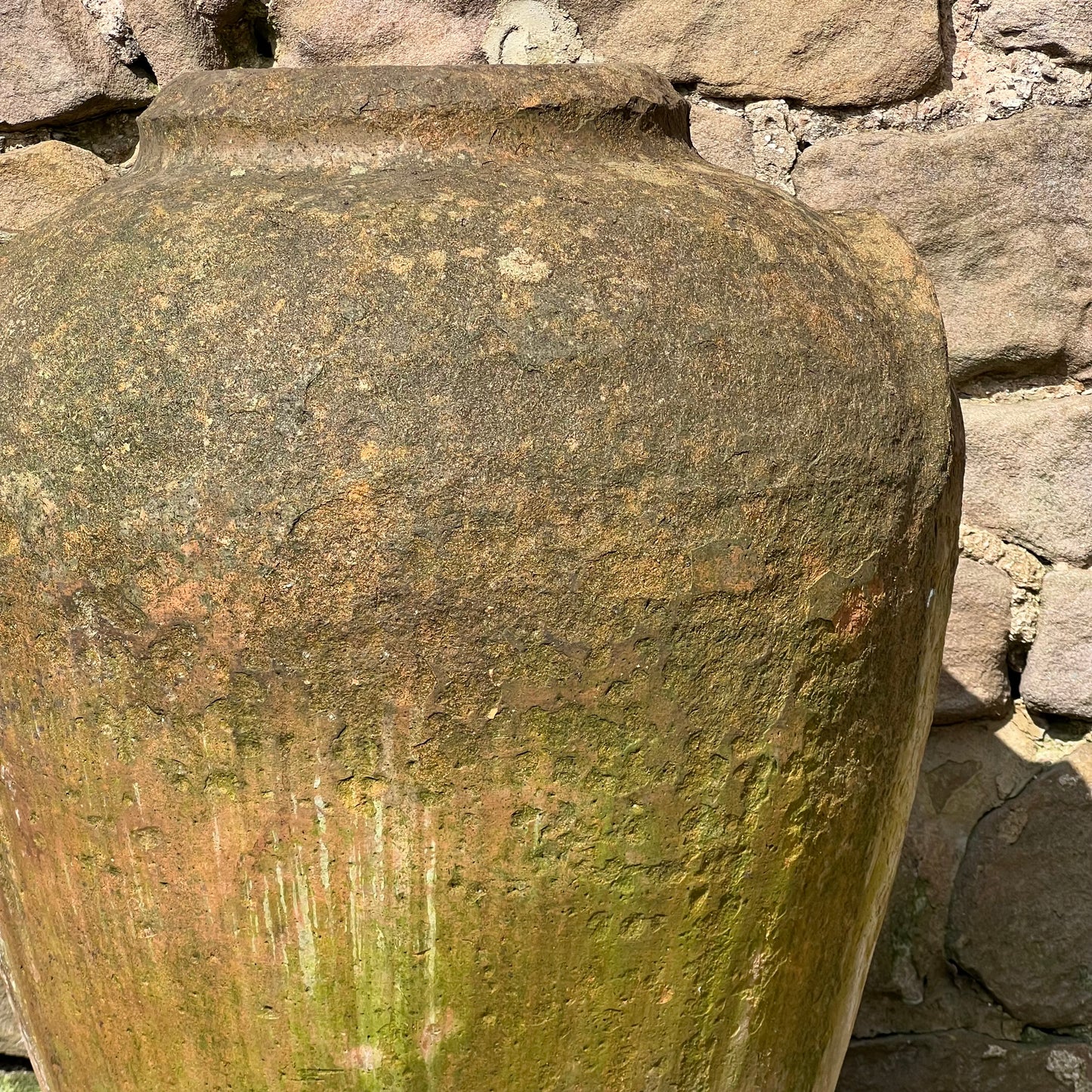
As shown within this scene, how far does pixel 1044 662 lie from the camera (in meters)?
1.52

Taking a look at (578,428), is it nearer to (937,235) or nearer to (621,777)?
(621,777)

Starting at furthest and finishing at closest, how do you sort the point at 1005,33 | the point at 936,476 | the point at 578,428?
the point at 1005,33 < the point at 936,476 < the point at 578,428

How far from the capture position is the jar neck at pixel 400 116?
2.91 ft

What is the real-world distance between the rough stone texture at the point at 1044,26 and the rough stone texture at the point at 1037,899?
0.80m

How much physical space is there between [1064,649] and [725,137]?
72 cm

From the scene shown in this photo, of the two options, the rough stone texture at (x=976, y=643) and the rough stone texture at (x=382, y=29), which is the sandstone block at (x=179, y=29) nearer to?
the rough stone texture at (x=382, y=29)

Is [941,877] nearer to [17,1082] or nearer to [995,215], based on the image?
[995,215]

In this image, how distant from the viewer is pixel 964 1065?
158cm

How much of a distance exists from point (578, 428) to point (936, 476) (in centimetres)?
29

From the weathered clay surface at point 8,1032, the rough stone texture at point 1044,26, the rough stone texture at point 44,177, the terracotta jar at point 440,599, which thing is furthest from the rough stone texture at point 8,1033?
the rough stone texture at point 1044,26

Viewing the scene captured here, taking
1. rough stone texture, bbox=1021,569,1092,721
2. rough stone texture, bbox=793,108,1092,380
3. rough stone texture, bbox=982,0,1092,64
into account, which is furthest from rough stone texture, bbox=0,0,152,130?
rough stone texture, bbox=1021,569,1092,721

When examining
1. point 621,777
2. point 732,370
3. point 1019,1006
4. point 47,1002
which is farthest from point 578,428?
point 1019,1006

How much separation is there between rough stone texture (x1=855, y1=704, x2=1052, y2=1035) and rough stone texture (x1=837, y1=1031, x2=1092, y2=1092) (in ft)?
0.05

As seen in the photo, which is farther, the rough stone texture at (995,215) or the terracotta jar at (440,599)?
the rough stone texture at (995,215)
